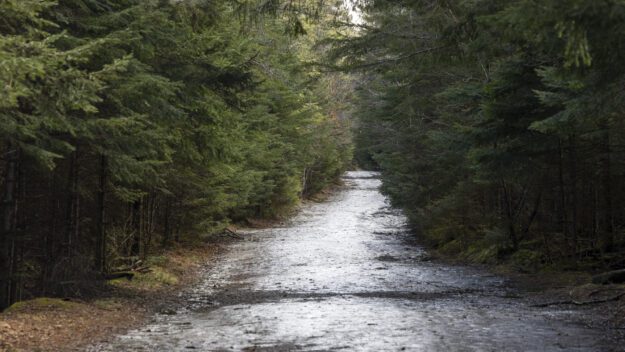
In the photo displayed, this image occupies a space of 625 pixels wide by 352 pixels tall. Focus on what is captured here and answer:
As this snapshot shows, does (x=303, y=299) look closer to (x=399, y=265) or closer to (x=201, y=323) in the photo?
(x=201, y=323)

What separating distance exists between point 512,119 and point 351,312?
586 centimetres

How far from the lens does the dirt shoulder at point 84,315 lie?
8961 millimetres

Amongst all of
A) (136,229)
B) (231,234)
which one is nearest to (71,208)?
(136,229)

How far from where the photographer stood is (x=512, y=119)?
14133 millimetres

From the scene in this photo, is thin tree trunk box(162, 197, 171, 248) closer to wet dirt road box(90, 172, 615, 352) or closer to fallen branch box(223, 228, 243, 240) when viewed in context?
wet dirt road box(90, 172, 615, 352)

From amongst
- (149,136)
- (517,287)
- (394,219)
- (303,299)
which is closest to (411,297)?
(303,299)

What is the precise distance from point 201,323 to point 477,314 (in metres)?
4.68

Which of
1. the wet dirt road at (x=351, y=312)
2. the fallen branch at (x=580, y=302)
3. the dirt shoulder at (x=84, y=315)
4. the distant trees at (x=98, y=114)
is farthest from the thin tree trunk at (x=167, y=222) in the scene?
the fallen branch at (x=580, y=302)

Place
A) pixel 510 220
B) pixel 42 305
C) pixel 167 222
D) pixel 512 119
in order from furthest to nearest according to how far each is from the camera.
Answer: pixel 167 222
pixel 510 220
pixel 512 119
pixel 42 305

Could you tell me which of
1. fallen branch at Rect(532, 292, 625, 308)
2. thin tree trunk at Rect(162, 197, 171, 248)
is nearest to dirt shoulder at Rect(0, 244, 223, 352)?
thin tree trunk at Rect(162, 197, 171, 248)

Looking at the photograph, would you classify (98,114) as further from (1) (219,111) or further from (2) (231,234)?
(2) (231,234)

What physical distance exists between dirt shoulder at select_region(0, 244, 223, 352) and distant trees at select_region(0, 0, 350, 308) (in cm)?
66

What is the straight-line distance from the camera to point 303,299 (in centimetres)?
1344

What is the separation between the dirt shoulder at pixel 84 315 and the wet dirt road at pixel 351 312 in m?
0.50
